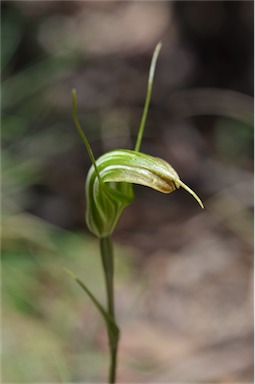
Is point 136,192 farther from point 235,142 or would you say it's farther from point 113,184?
point 113,184

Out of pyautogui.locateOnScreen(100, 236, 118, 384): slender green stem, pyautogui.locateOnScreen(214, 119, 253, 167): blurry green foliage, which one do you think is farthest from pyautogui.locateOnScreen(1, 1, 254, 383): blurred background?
pyautogui.locateOnScreen(100, 236, 118, 384): slender green stem

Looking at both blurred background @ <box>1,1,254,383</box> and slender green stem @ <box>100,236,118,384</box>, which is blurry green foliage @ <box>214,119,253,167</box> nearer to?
blurred background @ <box>1,1,254,383</box>

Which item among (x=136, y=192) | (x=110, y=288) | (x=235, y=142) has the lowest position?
(x=136, y=192)

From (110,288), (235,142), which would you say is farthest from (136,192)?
(110,288)

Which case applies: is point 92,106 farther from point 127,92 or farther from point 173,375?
point 173,375

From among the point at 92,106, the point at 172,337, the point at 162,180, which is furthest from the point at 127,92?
the point at 162,180
